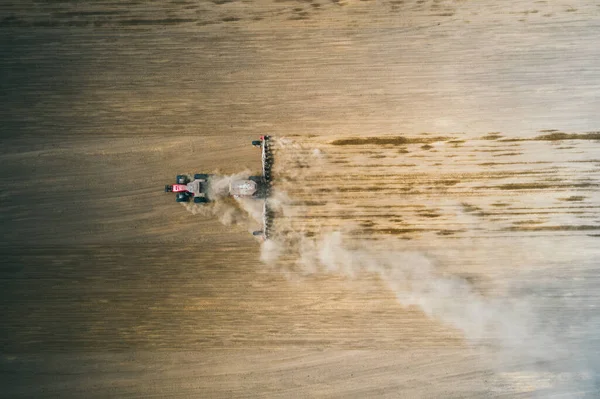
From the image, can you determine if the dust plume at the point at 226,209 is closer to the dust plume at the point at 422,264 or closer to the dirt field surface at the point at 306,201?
the dirt field surface at the point at 306,201

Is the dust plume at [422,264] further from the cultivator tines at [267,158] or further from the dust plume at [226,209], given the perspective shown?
the dust plume at [226,209]

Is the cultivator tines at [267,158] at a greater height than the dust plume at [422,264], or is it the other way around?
the cultivator tines at [267,158]

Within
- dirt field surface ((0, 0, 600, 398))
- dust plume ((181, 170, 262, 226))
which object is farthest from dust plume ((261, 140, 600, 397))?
dust plume ((181, 170, 262, 226))

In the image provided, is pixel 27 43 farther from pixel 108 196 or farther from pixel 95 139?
pixel 108 196

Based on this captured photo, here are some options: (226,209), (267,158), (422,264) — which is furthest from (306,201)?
(422,264)

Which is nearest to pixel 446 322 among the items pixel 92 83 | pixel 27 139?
pixel 92 83

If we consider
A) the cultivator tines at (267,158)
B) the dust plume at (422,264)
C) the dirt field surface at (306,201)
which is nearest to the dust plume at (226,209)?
the dirt field surface at (306,201)

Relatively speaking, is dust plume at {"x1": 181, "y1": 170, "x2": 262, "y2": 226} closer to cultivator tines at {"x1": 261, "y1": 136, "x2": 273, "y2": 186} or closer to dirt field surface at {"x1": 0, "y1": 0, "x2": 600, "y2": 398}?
dirt field surface at {"x1": 0, "y1": 0, "x2": 600, "y2": 398}

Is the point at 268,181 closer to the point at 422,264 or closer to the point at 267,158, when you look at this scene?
the point at 267,158
